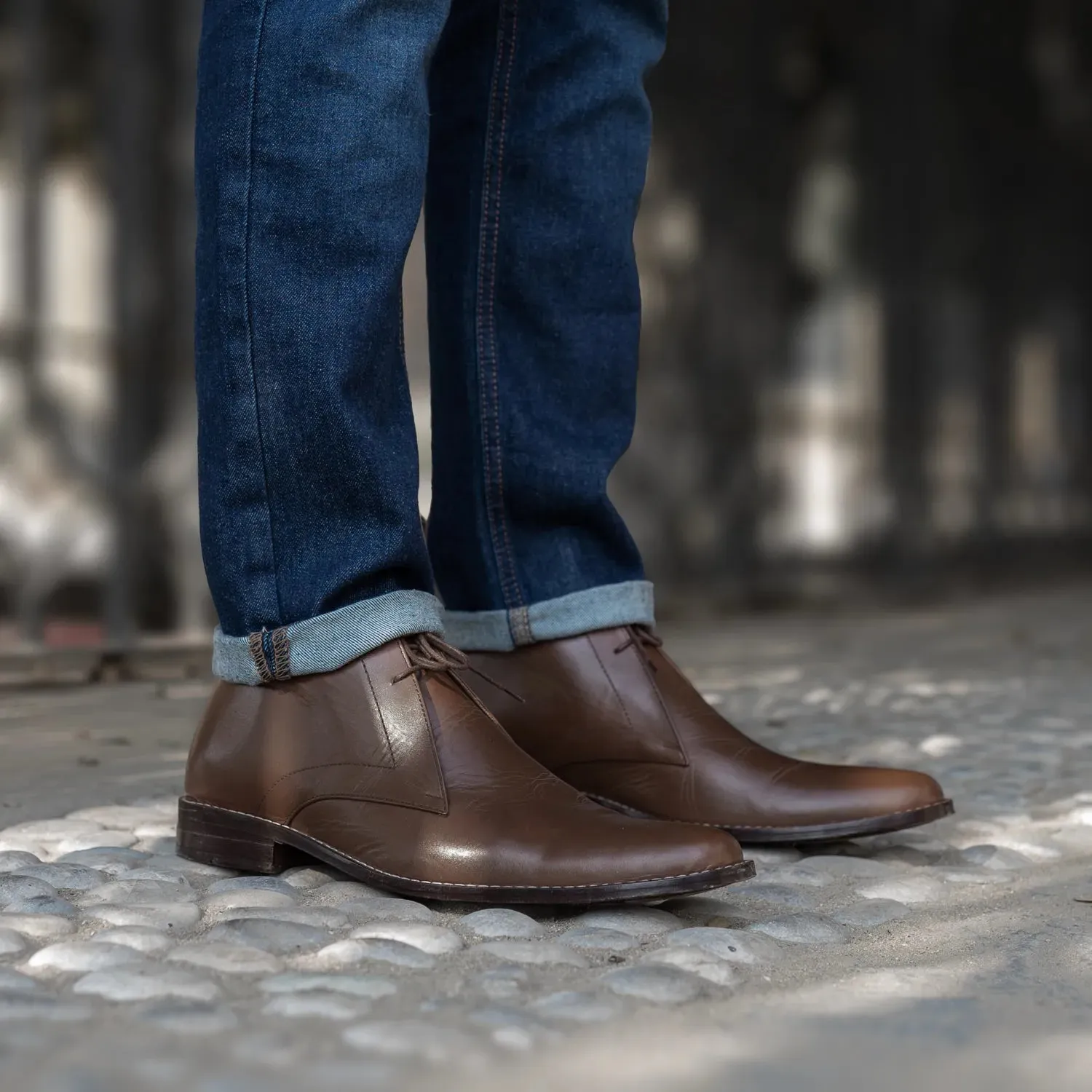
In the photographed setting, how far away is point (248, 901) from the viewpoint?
1041 mm

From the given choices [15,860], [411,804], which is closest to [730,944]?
[411,804]

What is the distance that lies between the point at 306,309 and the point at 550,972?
0.51m

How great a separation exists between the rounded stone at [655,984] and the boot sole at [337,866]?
108 millimetres

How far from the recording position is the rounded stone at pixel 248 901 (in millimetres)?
1022

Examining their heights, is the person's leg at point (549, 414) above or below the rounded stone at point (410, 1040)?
above

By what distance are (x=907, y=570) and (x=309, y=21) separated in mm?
4476

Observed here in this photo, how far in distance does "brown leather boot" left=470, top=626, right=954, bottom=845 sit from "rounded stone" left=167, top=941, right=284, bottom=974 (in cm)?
43

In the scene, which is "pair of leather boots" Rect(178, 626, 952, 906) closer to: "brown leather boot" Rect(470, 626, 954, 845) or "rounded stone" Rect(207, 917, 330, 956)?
"brown leather boot" Rect(470, 626, 954, 845)

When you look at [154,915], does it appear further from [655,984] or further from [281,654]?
[655,984]

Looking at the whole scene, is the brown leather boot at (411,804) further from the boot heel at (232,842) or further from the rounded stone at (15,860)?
the rounded stone at (15,860)

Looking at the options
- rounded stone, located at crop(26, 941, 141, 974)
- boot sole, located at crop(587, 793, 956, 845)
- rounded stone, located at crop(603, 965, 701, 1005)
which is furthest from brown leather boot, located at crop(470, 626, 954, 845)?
rounded stone, located at crop(26, 941, 141, 974)

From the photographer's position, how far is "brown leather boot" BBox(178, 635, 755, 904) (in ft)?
3.31

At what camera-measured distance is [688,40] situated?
169 inches

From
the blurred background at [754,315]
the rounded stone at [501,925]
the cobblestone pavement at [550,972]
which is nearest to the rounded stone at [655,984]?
the cobblestone pavement at [550,972]
